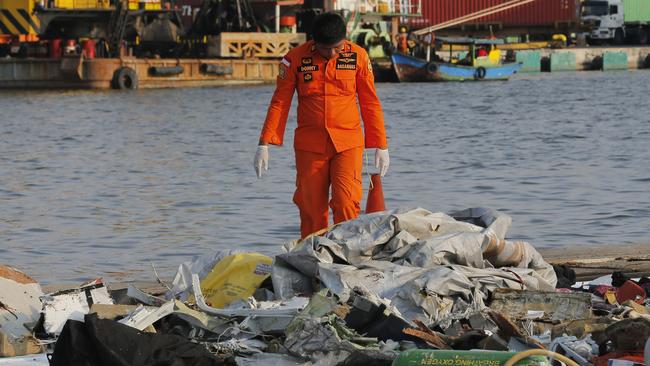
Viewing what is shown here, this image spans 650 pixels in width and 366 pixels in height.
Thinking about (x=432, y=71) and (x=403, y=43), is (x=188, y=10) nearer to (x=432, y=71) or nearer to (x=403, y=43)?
(x=403, y=43)

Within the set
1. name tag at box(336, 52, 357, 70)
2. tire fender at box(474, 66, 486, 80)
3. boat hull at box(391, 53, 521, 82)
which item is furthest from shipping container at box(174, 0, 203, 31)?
name tag at box(336, 52, 357, 70)

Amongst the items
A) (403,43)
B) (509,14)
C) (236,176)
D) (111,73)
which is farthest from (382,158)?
(509,14)

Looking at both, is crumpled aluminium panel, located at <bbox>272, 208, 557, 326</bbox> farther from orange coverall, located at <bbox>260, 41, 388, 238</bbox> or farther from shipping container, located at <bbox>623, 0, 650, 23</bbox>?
shipping container, located at <bbox>623, 0, 650, 23</bbox>

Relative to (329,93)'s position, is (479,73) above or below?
below

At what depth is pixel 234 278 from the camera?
6480 millimetres

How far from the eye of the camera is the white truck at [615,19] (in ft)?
214

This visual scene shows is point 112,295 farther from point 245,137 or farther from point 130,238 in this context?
point 245,137

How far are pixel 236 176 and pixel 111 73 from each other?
24.0 metres

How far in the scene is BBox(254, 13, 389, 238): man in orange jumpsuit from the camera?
737 cm

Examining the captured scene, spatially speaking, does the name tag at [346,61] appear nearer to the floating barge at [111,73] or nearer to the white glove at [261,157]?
the white glove at [261,157]

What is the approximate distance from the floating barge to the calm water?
5201mm

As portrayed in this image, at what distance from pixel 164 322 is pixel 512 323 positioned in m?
1.50

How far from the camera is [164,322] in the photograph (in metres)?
5.67

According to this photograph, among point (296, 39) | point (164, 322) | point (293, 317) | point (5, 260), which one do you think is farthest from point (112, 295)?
point (296, 39)
